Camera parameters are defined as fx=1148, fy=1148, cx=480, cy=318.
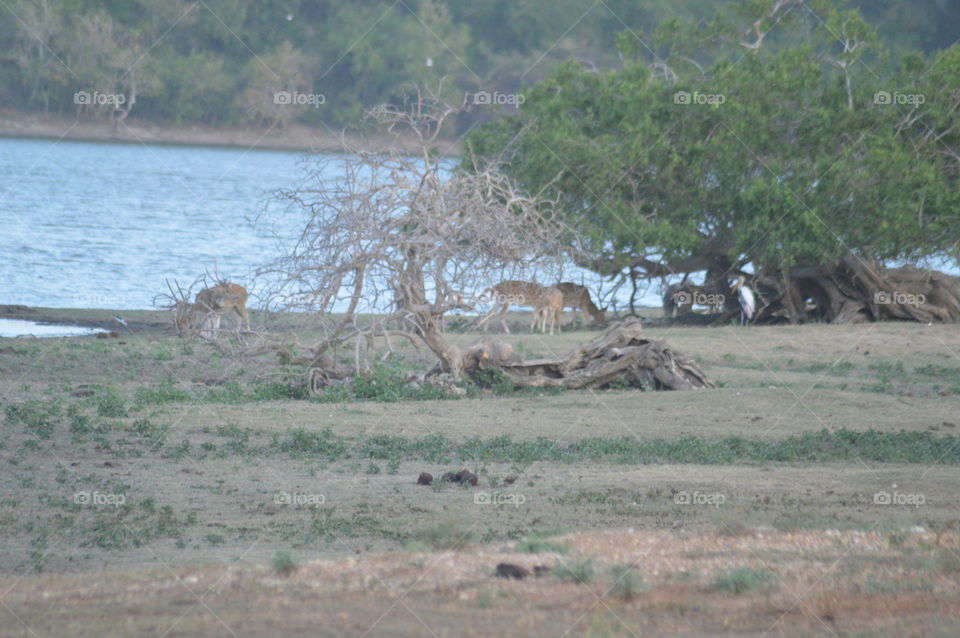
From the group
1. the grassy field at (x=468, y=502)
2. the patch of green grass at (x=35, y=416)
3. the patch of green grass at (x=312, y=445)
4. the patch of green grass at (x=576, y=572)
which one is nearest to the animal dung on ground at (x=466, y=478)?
the grassy field at (x=468, y=502)

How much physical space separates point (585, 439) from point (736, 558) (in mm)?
5351

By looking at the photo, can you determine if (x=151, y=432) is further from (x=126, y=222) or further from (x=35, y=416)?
(x=126, y=222)

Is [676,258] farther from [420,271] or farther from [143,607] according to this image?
[143,607]

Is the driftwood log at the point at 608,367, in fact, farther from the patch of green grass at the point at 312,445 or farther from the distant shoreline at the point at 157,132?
the distant shoreline at the point at 157,132

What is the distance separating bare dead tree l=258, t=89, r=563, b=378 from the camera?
15133 mm

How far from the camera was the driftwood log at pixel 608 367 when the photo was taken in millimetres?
16453

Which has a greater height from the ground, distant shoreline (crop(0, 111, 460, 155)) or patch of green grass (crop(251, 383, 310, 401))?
distant shoreline (crop(0, 111, 460, 155))

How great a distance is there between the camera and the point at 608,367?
16.5 m

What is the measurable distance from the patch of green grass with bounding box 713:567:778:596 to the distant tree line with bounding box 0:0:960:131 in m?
55.3

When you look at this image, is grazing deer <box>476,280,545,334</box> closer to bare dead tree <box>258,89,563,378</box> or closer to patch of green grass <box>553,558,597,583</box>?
bare dead tree <box>258,89,563,378</box>

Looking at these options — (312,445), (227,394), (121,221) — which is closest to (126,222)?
(121,221)

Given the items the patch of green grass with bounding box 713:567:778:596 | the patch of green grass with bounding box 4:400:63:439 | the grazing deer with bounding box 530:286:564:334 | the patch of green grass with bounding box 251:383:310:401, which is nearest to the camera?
the patch of green grass with bounding box 713:567:778:596

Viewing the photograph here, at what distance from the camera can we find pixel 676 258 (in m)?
24.9

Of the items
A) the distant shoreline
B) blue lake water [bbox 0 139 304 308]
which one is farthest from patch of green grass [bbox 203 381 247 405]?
the distant shoreline
